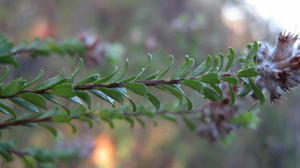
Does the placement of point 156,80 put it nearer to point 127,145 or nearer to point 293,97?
point 127,145

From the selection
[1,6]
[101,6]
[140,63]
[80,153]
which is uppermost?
[101,6]

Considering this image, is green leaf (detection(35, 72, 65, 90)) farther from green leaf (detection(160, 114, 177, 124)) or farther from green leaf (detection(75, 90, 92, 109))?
green leaf (detection(160, 114, 177, 124))

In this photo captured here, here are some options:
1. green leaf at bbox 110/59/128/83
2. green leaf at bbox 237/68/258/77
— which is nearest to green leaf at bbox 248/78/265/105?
green leaf at bbox 237/68/258/77

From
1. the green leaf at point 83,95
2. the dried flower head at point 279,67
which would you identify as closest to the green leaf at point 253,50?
the dried flower head at point 279,67

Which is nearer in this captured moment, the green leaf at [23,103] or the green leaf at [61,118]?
the green leaf at [23,103]

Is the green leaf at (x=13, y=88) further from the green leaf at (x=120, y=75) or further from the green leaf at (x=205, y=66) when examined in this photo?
the green leaf at (x=205, y=66)

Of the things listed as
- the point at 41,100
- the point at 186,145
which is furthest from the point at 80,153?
the point at 186,145

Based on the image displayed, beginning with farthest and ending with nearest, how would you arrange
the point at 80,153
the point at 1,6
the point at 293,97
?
the point at 293,97
the point at 1,6
the point at 80,153
